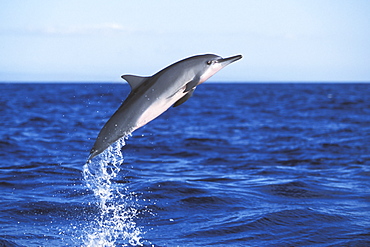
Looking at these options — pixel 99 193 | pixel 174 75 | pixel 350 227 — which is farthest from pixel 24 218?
pixel 350 227

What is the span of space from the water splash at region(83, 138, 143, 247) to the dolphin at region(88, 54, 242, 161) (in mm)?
852

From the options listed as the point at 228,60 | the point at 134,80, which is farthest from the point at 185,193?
the point at 228,60

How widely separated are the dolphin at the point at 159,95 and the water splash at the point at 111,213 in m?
0.85

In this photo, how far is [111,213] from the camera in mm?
8492

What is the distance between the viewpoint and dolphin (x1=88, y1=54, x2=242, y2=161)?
17.9ft

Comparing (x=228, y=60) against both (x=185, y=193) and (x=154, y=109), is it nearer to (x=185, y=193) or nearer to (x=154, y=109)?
(x=154, y=109)

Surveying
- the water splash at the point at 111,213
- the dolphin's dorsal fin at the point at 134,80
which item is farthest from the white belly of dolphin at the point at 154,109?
the water splash at the point at 111,213

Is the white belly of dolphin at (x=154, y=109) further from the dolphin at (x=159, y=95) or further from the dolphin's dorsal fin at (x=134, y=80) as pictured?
the dolphin's dorsal fin at (x=134, y=80)

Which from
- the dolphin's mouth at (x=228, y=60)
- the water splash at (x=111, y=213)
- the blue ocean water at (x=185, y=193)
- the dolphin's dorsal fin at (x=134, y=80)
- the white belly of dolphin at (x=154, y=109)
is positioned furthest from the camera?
the blue ocean water at (x=185, y=193)

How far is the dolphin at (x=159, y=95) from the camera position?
5465 mm

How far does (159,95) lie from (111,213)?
12.1ft

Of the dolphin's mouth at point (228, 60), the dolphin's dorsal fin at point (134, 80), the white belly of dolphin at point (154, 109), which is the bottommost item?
the white belly of dolphin at point (154, 109)

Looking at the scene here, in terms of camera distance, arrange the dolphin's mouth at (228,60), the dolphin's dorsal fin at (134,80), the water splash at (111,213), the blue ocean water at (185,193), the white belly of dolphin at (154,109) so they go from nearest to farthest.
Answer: the white belly of dolphin at (154,109) → the dolphin's mouth at (228,60) → the dolphin's dorsal fin at (134,80) → the water splash at (111,213) → the blue ocean water at (185,193)

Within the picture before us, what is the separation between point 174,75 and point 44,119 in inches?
811
